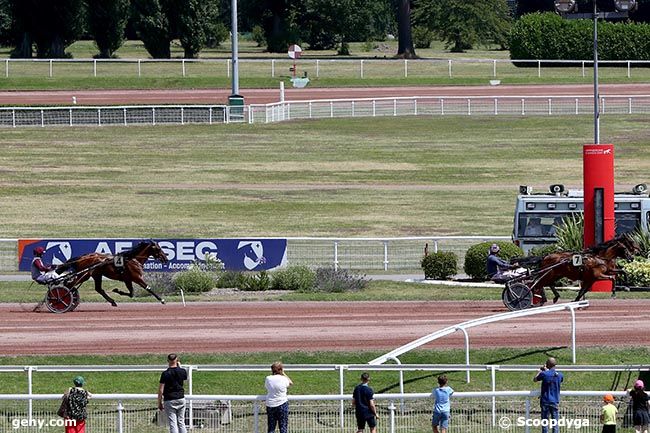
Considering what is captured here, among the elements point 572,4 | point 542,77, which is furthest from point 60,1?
point 572,4

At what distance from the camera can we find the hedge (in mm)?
71438

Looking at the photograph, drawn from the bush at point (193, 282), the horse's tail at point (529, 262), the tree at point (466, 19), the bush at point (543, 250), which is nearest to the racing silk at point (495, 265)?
the horse's tail at point (529, 262)

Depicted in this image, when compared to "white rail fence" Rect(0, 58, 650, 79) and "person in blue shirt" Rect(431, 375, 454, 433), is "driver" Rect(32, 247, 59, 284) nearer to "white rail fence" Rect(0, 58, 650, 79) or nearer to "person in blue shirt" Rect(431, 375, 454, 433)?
"person in blue shirt" Rect(431, 375, 454, 433)

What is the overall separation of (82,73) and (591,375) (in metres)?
50.3

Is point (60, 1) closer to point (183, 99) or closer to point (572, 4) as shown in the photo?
point (183, 99)

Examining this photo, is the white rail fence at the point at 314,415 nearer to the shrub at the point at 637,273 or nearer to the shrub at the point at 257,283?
the shrub at the point at 637,273

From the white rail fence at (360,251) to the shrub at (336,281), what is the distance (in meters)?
1.74

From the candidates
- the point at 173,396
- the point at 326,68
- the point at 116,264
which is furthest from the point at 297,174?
the point at 173,396

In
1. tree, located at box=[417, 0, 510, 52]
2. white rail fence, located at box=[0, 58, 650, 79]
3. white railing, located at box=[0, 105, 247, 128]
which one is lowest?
white railing, located at box=[0, 105, 247, 128]

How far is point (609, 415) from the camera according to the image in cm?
1589

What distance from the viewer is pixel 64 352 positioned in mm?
22688

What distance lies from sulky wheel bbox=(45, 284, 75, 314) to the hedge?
49906mm

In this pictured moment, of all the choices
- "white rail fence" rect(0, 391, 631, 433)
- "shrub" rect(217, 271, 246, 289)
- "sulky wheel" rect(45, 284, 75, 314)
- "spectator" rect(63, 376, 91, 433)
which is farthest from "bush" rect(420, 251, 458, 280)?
"spectator" rect(63, 376, 91, 433)

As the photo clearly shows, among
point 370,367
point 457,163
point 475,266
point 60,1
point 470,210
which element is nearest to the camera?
point 370,367
